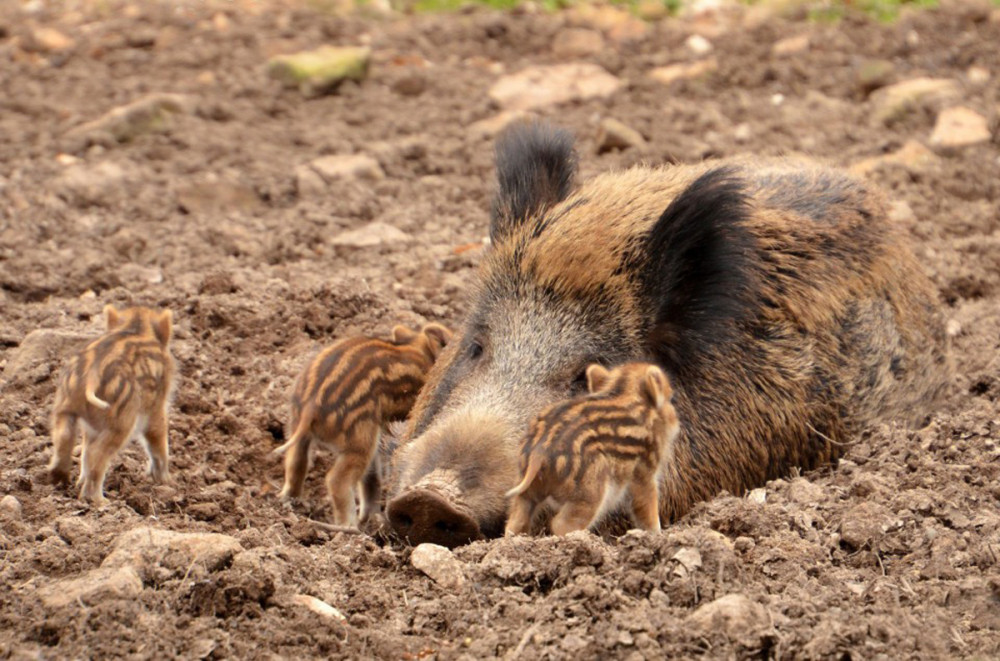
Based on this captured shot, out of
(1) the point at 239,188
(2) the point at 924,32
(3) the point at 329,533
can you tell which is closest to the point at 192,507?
(3) the point at 329,533

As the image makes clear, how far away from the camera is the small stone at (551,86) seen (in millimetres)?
10008

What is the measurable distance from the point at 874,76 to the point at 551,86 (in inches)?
94.6

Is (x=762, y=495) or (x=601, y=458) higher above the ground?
(x=601, y=458)

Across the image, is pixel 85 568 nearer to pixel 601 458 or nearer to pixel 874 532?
pixel 601 458

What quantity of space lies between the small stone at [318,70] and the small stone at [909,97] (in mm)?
3962

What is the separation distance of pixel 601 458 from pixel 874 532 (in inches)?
35.6

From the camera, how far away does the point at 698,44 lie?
10.9 m

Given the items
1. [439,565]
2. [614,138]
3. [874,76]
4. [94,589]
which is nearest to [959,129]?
[874,76]

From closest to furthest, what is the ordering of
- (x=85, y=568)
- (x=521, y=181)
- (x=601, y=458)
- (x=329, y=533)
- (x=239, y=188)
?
(x=85, y=568) < (x=601, y=458) < (x=329, y=533) < (x=521, y=181) < (x=239, y=188)

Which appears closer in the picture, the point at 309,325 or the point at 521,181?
the point at 521,181

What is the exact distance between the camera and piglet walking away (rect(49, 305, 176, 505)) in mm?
4551

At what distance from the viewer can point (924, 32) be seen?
10.6m

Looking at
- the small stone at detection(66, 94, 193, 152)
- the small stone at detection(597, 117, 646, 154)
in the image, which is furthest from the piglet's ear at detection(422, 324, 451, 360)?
the small stone at detection(66, 94, 193, 152)

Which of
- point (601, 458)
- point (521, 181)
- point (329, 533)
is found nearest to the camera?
point (601, 458)
